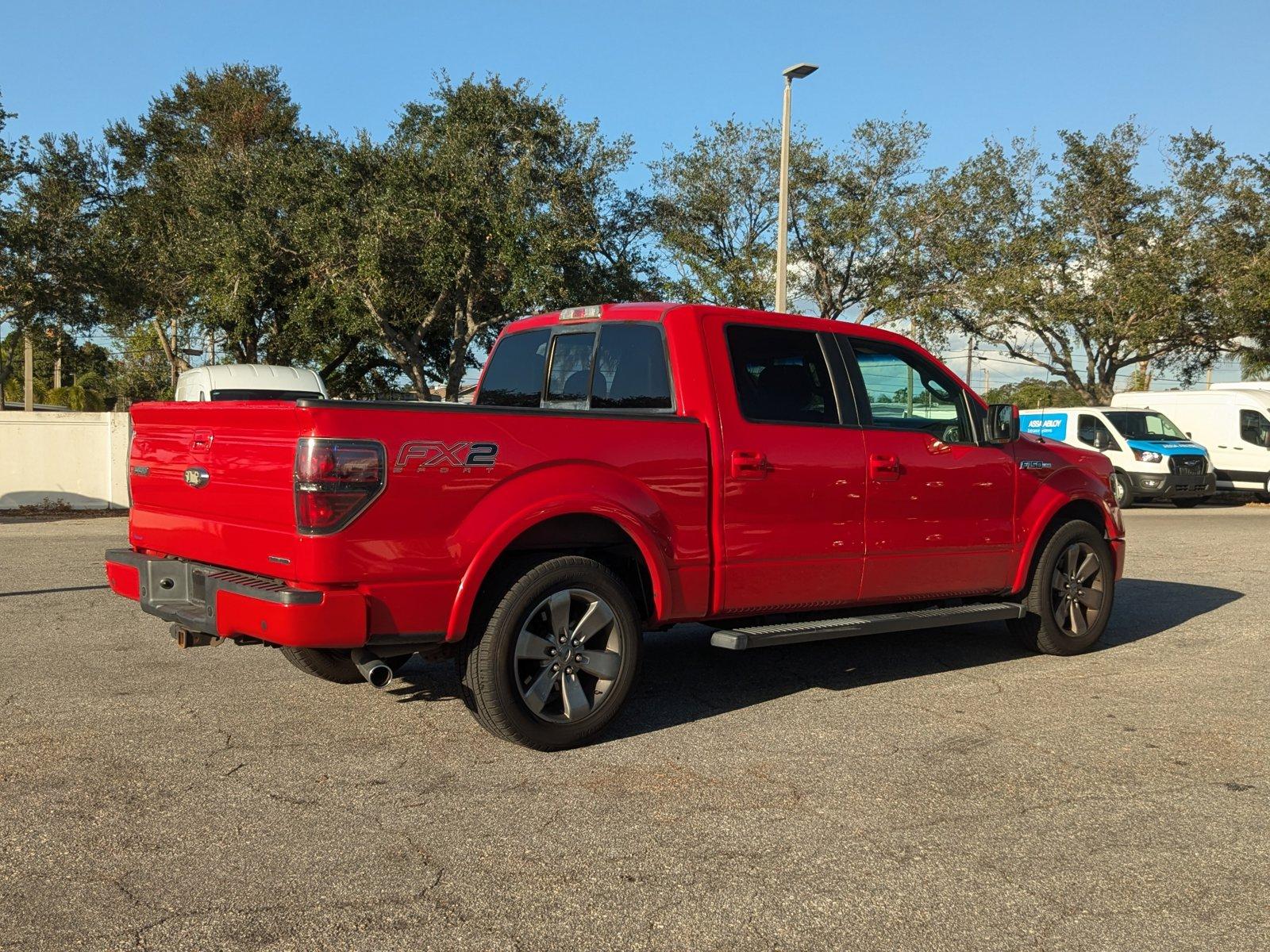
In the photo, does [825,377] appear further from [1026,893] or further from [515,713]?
[1026,893]

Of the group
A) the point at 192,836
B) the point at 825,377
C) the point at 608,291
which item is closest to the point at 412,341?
the point at 608,291

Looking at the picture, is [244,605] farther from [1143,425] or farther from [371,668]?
[1143,425]

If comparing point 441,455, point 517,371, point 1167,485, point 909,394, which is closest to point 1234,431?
point 1167,485

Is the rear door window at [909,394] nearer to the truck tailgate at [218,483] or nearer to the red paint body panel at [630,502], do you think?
the red paint body panel at [630,502]

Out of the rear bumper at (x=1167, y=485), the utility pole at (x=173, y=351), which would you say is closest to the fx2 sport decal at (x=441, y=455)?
the rear bumper at (x=1167, y=485)

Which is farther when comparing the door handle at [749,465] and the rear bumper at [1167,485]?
the rear bumper at [1167,485]

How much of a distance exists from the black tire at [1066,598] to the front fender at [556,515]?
283cm

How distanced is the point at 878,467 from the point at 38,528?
13753mm

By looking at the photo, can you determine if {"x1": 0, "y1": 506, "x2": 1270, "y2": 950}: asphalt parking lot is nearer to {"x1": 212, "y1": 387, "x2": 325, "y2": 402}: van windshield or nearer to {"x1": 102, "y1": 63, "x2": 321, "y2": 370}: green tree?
{"x1": 212, "y1": 387, "x2": 325, "y2": 402}: van windshield

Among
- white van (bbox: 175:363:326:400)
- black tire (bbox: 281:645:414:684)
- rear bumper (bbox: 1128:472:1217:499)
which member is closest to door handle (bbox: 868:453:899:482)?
black tire (bbox: 281:645:414:684)

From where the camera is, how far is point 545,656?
16.6 feet

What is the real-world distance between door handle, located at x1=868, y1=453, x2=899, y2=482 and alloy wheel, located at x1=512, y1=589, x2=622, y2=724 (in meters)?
1.74

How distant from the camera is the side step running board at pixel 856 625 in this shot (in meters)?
5.55

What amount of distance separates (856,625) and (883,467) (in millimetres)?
836
